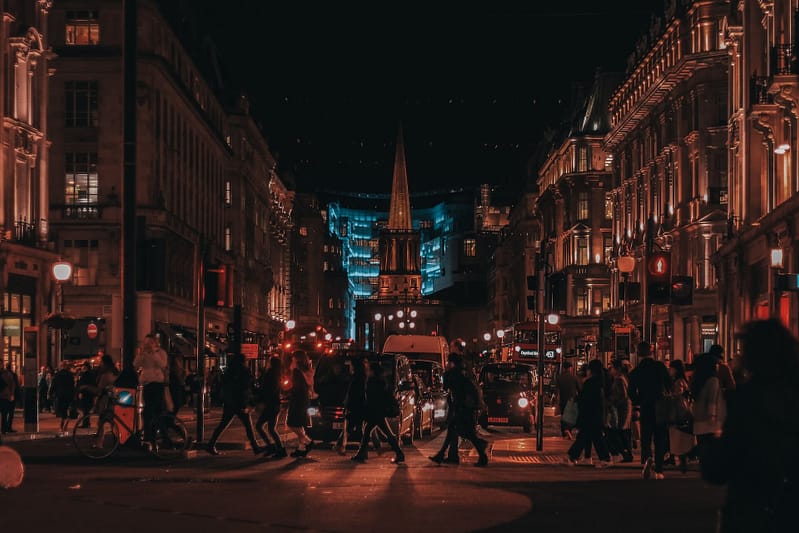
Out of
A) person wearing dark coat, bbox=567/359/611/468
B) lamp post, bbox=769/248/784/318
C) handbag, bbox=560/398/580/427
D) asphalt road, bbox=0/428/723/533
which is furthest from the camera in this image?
lamp post, bbox=769/248/784/318

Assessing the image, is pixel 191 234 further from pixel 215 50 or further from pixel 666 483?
pixel 666 483

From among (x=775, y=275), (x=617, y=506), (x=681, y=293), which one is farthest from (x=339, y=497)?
(x=775, y=275)

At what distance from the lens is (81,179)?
6081cm

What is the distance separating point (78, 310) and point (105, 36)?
38.3ft

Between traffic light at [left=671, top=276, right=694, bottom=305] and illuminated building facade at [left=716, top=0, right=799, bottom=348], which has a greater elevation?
illuminated building facade at [left=716, top=0, right=799, bottom=348]

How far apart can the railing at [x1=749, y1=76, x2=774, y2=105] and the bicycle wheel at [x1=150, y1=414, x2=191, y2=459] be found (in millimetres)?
24015

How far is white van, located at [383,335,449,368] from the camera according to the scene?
53.2 m

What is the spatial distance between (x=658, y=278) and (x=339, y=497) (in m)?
13.1

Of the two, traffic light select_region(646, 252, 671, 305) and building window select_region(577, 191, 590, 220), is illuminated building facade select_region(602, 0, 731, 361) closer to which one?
building window select_region(577, 191, 590, 220)

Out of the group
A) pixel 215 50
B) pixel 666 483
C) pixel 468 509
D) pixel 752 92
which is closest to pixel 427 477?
pixel 666 483

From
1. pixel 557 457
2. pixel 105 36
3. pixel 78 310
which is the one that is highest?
pixel 105 36

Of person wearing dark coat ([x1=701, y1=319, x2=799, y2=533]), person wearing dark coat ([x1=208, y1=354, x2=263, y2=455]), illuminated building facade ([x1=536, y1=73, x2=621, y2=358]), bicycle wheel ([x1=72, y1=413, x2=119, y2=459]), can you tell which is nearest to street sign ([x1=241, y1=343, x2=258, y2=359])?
person wearing dark coat ([x1=208, y1=354, x2=263, y2=455])

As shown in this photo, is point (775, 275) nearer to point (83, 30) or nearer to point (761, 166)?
point (761, 166)

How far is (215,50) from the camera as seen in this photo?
89.1 m
